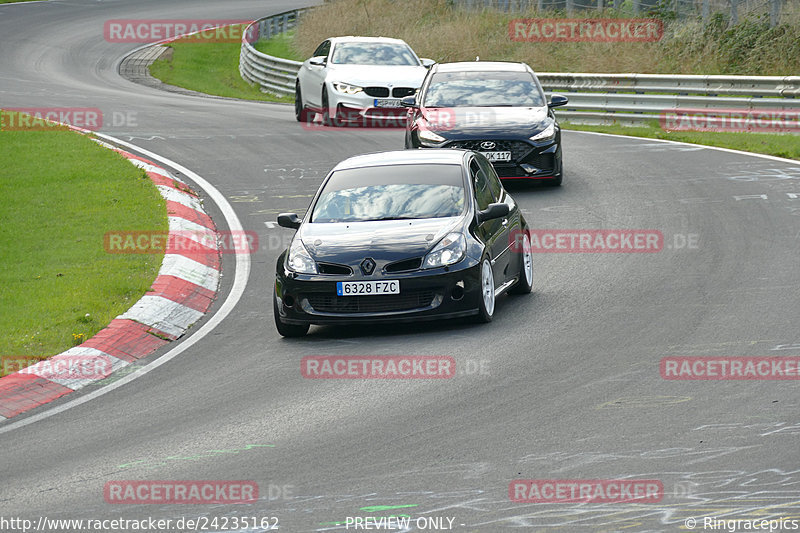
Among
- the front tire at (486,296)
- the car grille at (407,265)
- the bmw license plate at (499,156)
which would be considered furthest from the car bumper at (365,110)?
the car grille at (407,265)

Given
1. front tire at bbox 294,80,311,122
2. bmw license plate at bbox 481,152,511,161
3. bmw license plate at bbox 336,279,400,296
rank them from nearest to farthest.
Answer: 1. bmw license plate at bbox 336,279,400,296
2. bmw license plate at bbox 481,152,511,161
3. front tire at bbox 294,80,311,122

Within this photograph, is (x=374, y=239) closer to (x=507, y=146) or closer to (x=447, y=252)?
(x=447, y=252)

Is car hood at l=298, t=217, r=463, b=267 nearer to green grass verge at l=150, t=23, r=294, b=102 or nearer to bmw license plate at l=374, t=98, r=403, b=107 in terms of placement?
bmw license plate at l=374, t=98, r=403, b=107

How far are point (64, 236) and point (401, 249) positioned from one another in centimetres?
594

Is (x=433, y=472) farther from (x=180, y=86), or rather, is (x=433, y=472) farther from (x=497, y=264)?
(x=180, y=86)

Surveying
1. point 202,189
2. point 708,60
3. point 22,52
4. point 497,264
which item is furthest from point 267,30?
point 497,264

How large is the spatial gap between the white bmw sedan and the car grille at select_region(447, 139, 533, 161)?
6.91 meters

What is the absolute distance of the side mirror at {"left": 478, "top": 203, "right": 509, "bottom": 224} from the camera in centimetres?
1134

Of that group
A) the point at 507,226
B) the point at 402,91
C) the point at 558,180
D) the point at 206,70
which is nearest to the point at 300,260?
the point at 507,226

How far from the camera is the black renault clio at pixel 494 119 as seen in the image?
56.6 ft

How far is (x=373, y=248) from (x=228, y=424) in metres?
2.89

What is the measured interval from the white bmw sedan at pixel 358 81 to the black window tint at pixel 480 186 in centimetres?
1176

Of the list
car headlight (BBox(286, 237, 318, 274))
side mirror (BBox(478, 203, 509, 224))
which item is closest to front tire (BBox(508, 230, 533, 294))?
side mirror (BBox(478, 203, 509, 224))

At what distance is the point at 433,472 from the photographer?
6902 millimetres
